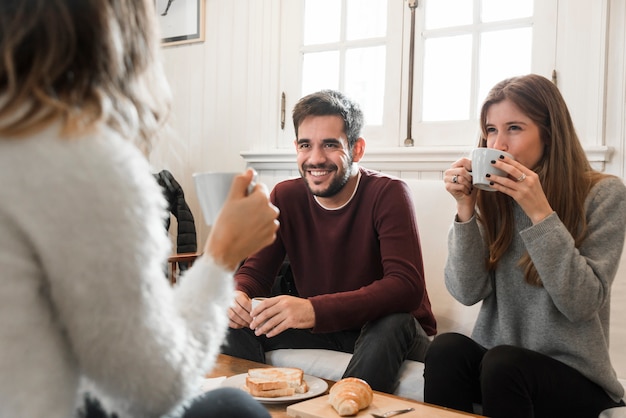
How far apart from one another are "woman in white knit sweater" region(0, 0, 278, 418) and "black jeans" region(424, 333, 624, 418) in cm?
99

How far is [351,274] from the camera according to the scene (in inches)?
85.5

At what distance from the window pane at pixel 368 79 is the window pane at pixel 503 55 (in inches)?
18.2

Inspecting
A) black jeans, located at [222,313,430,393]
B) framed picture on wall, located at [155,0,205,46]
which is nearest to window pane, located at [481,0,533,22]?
black jeans, located at [222,313,430,393]

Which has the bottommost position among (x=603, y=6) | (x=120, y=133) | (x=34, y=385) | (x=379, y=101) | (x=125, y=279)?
(x=34, y=385)

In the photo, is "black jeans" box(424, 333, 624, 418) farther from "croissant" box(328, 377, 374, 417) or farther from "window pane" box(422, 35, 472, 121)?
"window pane" box(422, 35, 472, 121)

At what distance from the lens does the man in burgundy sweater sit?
1866mm

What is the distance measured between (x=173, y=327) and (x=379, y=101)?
248cm

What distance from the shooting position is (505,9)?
275 centimetres

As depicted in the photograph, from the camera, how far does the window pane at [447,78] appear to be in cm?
284

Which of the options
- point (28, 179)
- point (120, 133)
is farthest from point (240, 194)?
point (28, 179)

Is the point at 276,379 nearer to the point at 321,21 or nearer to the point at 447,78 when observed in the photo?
the point at 447,78

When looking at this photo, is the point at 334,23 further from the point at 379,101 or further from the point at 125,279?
the point at 125,279

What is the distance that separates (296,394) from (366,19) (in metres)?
2.10

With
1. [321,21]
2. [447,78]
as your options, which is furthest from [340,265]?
[321,21]
